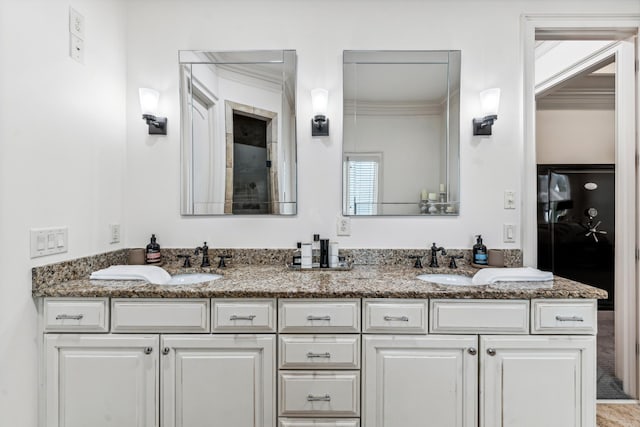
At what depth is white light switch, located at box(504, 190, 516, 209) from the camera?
2049 millimetres

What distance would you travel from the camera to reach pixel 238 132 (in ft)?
6.82

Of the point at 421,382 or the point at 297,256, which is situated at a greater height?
the point at 297,256

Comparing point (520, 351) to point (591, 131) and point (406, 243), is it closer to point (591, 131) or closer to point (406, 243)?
point (406, 243)

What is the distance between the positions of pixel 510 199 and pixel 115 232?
2.50 metres

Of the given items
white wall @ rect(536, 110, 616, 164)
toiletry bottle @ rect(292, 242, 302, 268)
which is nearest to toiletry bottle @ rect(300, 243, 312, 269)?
toiletry bottle @ rect(292, 242, 302, 268)

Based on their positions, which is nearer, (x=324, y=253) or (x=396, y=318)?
(x=396, y=318)

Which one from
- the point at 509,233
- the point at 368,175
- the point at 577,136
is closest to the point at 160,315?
the point at 368,175

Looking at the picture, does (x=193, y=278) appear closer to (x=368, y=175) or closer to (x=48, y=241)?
(x=48, y=241)

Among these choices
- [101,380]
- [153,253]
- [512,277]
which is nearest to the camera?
[101,380]

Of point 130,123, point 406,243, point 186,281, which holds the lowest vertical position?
point 186,281

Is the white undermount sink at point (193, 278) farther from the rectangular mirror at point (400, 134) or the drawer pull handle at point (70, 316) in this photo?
the rectangular mirror at point (400, 134)

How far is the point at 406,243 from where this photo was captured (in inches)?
81.8

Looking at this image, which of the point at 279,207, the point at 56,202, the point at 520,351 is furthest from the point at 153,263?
the point at 520,351

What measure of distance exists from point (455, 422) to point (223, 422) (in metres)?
1.06
